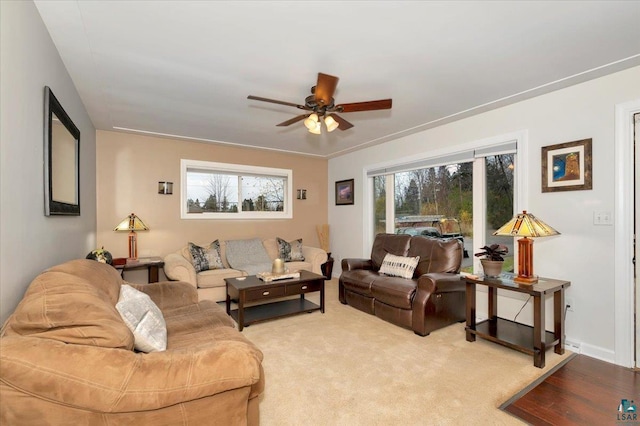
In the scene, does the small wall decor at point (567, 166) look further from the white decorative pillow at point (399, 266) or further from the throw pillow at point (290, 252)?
the throw pillow at point (290, 252)

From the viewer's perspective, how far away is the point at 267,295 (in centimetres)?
345

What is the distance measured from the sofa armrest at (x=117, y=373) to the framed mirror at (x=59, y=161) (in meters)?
1.23

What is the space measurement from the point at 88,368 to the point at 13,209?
0.94m

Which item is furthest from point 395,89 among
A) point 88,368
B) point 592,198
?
point 88,368

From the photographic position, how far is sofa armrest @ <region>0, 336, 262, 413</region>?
1.03 meters

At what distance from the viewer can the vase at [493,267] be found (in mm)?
2900

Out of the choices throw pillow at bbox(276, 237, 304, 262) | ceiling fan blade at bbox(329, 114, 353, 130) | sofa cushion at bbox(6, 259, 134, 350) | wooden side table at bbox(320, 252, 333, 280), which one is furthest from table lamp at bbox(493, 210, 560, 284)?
wooden side table at bbox(320, 252, 333, 280)

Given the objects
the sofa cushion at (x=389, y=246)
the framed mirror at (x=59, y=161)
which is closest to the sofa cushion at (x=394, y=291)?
the sofa cushion at (x=389, y=246)

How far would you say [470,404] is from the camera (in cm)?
199

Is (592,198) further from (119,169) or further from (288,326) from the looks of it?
(119,169)

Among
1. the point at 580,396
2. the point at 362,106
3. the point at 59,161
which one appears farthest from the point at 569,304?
the point at 59,161

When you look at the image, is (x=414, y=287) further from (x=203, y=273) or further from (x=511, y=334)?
(x=203, y=273)

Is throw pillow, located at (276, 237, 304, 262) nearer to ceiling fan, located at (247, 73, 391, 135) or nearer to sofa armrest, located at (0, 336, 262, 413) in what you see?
ceiling fan, located at (247, 73, 391, 135)

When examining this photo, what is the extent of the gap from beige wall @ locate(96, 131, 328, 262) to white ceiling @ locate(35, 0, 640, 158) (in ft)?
3.20
